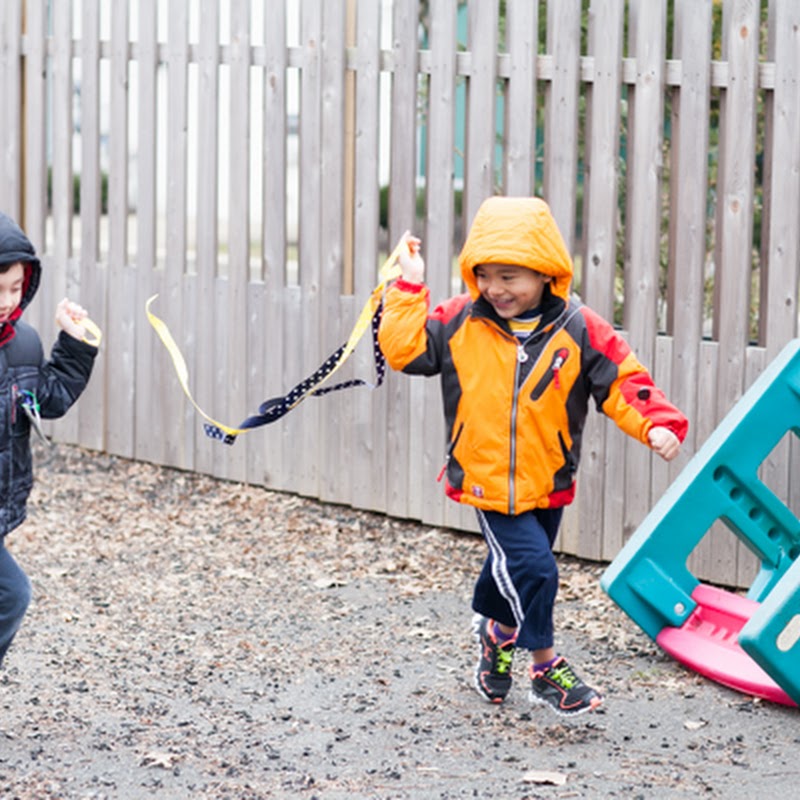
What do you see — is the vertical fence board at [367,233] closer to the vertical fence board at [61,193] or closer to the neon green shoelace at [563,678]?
the vertical fence board at [61,193]

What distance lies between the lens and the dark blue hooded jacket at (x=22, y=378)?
4.38 m

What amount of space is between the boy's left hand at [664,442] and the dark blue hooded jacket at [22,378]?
1.56 metres

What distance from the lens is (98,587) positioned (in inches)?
250

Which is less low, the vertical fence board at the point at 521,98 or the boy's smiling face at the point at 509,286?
the vertical fence board at the point at 521,98

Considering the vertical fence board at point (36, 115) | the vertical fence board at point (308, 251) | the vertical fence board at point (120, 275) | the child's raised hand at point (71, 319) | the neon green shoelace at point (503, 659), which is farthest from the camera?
the vertical fence board at point (36, 115)

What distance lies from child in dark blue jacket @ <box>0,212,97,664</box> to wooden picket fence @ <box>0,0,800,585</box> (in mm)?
2516

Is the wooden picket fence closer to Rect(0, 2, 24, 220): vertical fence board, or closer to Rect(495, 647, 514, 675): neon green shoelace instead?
Rect(0, 2, 24, 220): vertical fence board

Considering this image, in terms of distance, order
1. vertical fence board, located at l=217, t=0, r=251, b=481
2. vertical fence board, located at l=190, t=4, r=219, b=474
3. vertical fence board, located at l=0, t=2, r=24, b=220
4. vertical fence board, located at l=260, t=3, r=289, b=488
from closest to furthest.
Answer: vertical fence board, located at l=260, t=3, r=289, b=488
vertical fence board, located at l=217, t=0, r=251, b=481
vertical fence board, located at l=190, t=4, r=219, b=474
vertical fence board, located at l=0, t=2, r=24, b=220

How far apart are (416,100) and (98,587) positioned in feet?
7.80

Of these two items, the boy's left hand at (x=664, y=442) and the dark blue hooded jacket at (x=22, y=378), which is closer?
the dark blue hooded jacket at (x=22, y=378)

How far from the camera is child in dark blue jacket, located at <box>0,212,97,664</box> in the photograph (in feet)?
14.3

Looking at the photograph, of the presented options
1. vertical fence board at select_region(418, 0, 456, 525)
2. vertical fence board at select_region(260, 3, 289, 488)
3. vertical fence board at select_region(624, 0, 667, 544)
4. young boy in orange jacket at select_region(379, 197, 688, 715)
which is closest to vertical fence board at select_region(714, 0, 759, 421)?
vertical fence board at select_region(624, 0, 667, 544)

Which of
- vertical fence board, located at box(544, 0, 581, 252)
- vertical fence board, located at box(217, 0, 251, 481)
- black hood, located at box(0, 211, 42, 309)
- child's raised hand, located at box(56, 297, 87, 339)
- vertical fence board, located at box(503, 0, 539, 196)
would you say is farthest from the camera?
vertical fence board, located at box(217, 0, 251, 481)

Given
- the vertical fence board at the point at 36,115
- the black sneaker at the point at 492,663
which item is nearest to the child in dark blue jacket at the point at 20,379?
the black sneaker at the point at 492,663
